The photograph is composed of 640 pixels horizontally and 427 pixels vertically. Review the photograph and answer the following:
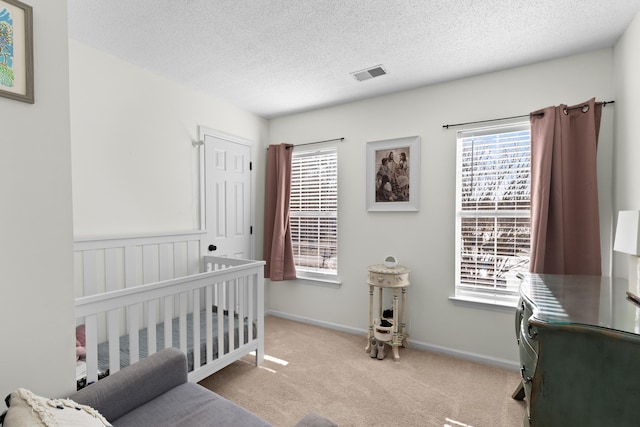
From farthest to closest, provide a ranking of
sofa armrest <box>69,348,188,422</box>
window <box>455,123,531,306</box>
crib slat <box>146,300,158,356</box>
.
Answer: window <box>455,123,531,306</box> < crib slat <box>146,300,158,356</box> < sofa armrest <box>69,348,188,422</box>

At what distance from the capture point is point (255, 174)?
3.65 m

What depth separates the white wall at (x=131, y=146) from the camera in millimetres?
2203

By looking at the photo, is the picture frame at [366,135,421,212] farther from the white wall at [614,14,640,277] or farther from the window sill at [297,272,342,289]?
the white wall at [614,14,640,277]

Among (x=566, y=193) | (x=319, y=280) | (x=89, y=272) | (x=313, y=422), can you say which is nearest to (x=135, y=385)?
(x=313, y=422)

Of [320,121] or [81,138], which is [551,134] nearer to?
[320,121]

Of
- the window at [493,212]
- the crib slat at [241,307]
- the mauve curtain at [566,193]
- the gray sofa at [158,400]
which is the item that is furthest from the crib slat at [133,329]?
the mauve curtain at [566,193]

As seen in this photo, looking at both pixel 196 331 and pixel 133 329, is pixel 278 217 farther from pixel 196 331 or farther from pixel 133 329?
pixel 133 329

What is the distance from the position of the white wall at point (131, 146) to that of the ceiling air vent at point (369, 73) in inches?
58.4

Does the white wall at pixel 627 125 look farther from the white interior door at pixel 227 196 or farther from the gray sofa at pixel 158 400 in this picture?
the white interior door at pixel 227 196

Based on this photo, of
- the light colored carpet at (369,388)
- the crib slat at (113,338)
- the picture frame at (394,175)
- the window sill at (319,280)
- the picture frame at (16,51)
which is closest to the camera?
the picture frame at (16,51)

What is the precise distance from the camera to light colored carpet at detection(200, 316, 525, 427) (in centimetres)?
192

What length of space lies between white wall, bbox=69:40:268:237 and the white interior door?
0.42ft

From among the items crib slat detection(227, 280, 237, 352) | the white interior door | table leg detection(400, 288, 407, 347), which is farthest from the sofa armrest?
table leg detection(400, 288, 407, 347)

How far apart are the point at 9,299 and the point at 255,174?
276cm
